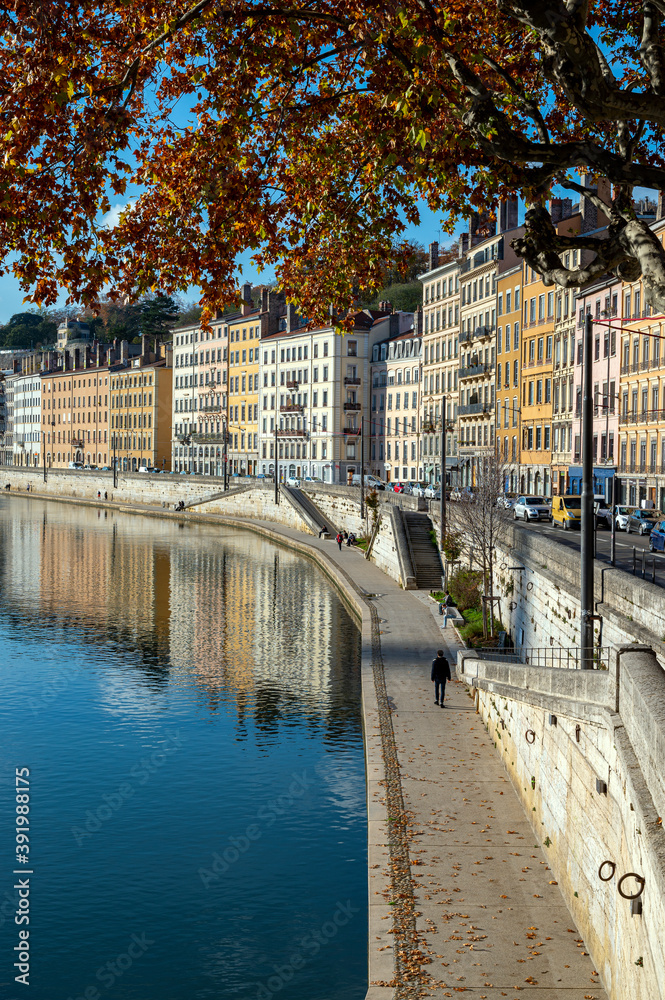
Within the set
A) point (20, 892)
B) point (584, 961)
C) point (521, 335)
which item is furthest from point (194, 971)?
point (521, 335)

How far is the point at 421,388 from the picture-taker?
4611 inches

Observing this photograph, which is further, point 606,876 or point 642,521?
point 642,521

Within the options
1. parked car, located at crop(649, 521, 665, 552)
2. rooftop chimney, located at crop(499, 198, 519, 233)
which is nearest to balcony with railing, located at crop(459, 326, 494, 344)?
rooftop chimney, located at crop(499, 198, 519, 233)

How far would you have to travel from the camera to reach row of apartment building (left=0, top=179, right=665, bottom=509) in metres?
72.5

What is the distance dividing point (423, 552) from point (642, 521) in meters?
10.8

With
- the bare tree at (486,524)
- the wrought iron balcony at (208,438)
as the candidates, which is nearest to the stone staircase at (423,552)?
the bare tree at (486,524)

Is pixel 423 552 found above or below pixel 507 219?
below

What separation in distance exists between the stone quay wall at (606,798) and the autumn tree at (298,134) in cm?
477

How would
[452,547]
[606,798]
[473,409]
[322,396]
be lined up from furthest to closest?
[322,396], [473,409], [452,547], [606,798]

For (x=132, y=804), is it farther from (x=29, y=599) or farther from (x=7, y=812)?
(x=29, y=599)

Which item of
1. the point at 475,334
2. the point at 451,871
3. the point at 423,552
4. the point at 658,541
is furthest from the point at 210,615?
the point at 475,334

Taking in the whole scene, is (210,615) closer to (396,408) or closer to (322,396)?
(396,408)

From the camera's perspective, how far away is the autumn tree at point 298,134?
34.8 feet

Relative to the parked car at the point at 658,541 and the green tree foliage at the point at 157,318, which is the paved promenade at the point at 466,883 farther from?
the green tree foliage at the point at 157,318
